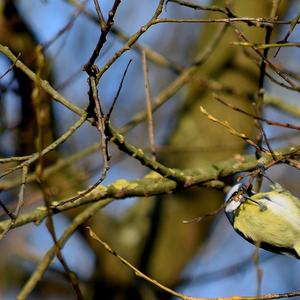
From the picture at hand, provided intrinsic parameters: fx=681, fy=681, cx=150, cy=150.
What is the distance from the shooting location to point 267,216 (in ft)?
5.01

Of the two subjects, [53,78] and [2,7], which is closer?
[2,7]

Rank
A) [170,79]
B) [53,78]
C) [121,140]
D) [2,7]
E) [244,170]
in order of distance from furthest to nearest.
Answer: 1. [170,79]
2. [53,78]
3. [2,7]
4. [244,170]
5. [121,140]

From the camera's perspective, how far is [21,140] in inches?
105

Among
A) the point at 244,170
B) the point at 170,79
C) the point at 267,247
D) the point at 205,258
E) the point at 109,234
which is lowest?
the point at 267,247

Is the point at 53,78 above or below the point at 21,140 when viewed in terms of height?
above

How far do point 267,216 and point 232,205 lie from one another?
0.08 meters

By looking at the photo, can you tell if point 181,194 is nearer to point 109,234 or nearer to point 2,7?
point 109,234

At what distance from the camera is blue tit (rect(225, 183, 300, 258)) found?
1.52 meters

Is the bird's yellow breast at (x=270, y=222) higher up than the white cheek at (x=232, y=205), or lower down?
lower down

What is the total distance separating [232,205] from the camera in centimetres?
155

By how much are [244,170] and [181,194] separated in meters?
1.49

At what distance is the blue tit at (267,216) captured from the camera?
4.98ft

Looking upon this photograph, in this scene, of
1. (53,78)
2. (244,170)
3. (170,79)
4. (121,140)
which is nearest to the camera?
(121,140)

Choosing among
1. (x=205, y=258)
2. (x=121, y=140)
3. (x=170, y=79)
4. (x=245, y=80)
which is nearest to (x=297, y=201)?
(x=121, y=140)
